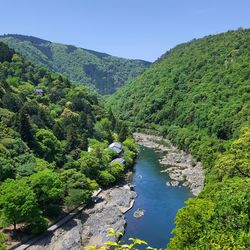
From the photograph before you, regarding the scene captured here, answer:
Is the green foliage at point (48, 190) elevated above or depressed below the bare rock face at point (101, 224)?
above

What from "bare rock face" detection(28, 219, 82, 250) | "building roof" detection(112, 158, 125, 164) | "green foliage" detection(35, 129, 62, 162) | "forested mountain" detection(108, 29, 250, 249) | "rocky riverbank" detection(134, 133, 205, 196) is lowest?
"bare rock face" detection(28, 219, 82, 250)

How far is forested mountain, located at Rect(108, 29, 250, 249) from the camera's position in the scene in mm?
33812

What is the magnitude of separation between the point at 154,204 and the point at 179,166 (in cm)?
2776

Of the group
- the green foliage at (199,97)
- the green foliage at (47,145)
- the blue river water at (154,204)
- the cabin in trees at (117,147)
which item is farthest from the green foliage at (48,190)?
the green foliage at (199,97)

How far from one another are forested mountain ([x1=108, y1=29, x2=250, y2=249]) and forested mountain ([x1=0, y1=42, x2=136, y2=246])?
20704 mm

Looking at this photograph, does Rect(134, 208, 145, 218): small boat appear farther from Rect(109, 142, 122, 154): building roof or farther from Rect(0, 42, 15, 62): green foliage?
Rect(0, 42, 15, 62): green foliage

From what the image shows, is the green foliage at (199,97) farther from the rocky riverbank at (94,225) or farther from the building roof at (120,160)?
the rocky riverbank at (94,225)

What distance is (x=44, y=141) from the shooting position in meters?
75.7

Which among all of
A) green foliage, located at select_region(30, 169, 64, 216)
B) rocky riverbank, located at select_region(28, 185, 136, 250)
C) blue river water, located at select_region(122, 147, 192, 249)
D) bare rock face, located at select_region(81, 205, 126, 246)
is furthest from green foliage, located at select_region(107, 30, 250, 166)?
green foliage, located at select_region(30, 169, 64, 216)

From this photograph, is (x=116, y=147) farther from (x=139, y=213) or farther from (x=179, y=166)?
(x=139, y=213)

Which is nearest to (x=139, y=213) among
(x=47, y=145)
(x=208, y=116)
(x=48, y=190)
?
(x=48, y=190)

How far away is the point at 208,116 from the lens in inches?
4528

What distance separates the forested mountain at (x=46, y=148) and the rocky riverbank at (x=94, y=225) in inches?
97.6

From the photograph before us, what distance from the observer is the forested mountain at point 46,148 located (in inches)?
2056
